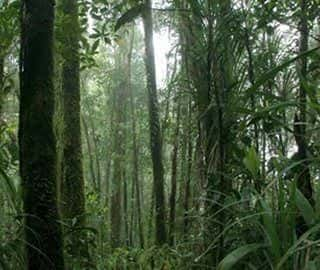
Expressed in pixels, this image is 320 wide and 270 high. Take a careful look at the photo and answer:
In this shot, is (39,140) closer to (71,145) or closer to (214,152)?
(214,152)

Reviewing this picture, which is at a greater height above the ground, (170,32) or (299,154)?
(170,32)

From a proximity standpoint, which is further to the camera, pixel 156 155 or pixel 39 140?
pixel 156 155

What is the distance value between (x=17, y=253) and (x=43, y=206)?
8.5 inches

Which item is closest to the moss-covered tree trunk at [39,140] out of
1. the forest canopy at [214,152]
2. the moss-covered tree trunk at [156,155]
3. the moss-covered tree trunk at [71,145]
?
the forest canopy at [214,152]

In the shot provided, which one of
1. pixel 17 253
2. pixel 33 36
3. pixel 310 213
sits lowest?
pixel 17 253

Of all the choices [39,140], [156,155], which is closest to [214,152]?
[39,140]

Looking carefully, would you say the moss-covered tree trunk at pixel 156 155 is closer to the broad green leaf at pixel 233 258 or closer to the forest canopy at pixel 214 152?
the forest canopy at pixel 214 152

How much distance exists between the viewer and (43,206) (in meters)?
1.82

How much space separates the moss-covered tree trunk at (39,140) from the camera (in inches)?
70.0

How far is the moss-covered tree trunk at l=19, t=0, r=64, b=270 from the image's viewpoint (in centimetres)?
178

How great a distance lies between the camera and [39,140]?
184 cm

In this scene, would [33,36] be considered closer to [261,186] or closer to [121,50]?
[261,186]

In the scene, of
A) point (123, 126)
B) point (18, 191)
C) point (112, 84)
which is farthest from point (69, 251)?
point (112, 84)

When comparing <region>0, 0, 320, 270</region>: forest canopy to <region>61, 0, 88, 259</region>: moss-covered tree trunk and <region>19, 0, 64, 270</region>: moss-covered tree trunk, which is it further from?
<region>61, 0, 88, 259</region>: moss-covered tree trunk
